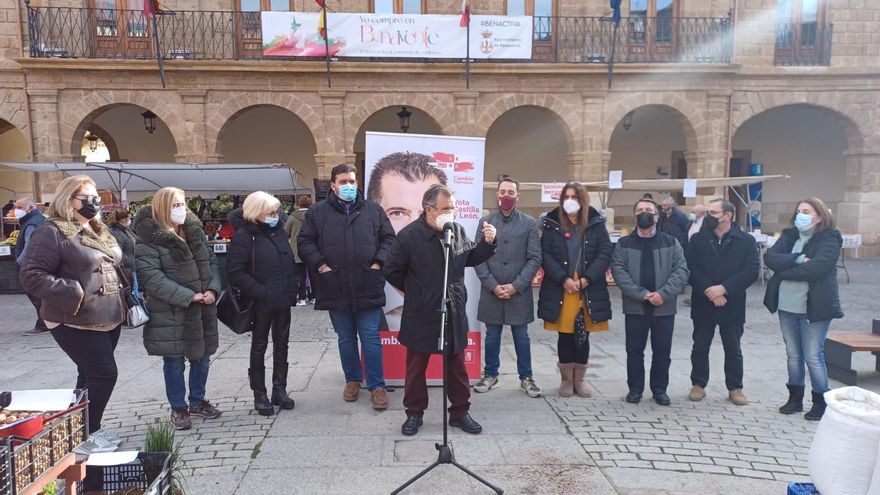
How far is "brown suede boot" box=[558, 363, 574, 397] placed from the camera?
503 cm

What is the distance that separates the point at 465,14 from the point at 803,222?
31.2 feet

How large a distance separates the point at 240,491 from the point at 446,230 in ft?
6.45

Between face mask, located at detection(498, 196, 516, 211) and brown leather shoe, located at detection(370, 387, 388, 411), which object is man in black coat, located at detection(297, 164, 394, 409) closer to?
brown leather shoe, located at detection(370, 387, 388, 411)

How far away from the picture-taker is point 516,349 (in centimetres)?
507

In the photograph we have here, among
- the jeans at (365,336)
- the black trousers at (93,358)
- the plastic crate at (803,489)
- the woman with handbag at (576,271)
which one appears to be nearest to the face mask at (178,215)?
the black trousers at (93,358)

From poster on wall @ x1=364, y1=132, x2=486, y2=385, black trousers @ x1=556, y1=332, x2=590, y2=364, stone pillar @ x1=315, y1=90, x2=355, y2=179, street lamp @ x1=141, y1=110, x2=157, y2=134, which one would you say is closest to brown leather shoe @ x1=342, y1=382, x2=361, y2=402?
poster on wall @ x1=364, y1=132, x2=486, y2=385

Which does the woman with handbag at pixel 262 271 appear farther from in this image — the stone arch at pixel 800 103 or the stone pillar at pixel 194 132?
the stone arch at pixel 800 103

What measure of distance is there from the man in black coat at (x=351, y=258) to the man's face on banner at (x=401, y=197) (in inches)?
13.4

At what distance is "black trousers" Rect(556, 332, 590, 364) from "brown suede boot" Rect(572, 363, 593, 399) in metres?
0.05

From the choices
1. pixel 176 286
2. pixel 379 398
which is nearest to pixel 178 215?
pixel 176 286

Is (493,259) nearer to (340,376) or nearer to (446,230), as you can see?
(446,230)

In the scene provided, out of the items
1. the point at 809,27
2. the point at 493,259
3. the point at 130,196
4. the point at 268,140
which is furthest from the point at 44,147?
the point at 809,27

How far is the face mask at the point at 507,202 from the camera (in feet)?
16.1

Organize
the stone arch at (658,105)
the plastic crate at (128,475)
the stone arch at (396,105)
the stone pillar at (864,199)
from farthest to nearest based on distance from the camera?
the stone pillar at (864,199) < the stone arch at (658,105) < the stone arch at (396,105) < the plastic crate at (128,475)
